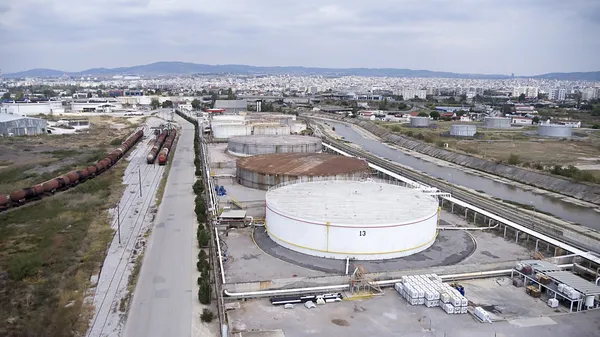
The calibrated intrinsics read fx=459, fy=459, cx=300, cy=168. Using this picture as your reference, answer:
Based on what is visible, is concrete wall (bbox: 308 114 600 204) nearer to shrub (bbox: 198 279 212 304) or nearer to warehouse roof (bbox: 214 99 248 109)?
shrub (bbox: 198 279 212 304)

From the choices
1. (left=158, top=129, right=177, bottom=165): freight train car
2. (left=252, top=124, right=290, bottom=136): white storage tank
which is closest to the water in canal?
(left=252, top=124, right=290, bottom=136): white storage tank

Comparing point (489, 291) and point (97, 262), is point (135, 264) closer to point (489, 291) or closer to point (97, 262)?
point (97, 262)

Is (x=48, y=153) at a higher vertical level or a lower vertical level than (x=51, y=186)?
lower

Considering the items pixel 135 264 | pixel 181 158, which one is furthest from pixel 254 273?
pixel 181 158

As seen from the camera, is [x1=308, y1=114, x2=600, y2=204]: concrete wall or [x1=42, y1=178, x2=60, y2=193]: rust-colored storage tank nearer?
[x1=42, y1=178, x2=60, y2=193]: rust-colored storage tank

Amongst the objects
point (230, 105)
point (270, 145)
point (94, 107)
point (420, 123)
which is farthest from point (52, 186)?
point (94, 107)

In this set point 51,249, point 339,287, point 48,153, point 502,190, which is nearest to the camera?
point 339,287

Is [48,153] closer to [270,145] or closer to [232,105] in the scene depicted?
[270,145]
